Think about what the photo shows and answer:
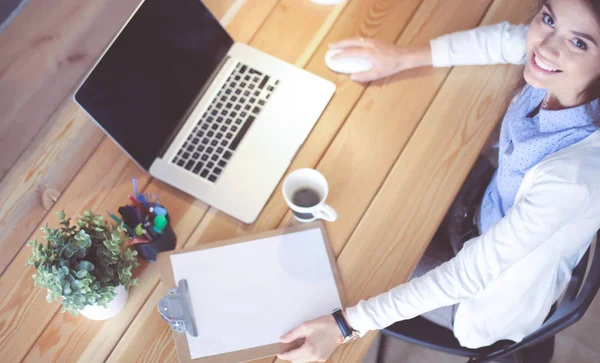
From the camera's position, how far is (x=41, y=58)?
3.59ft

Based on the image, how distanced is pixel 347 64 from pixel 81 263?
2.13 feet

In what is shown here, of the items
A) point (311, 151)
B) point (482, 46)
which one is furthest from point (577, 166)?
point (311, 151)

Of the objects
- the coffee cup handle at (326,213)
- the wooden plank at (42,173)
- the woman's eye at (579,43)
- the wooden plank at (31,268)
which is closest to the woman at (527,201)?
the woman's eye at (579,43)

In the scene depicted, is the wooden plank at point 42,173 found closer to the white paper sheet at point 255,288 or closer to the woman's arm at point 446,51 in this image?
Result: the white paper sheet at point 255,288

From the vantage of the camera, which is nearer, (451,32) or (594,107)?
(594,107)

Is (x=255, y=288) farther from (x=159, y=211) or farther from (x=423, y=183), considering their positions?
(x=423, y=183)

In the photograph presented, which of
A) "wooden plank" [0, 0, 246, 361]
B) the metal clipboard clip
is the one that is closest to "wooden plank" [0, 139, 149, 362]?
"wooden plank" [0, 0, 246, 361]

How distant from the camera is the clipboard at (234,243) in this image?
0.89 metres

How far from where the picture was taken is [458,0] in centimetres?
117

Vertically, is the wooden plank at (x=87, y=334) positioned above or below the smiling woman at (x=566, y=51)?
below

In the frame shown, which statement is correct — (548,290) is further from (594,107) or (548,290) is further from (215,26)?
(215,26)

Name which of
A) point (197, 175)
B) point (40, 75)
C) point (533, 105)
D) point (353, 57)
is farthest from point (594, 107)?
point (40, 75)

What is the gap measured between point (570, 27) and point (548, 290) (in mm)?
481

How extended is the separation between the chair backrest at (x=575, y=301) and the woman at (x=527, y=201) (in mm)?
23
